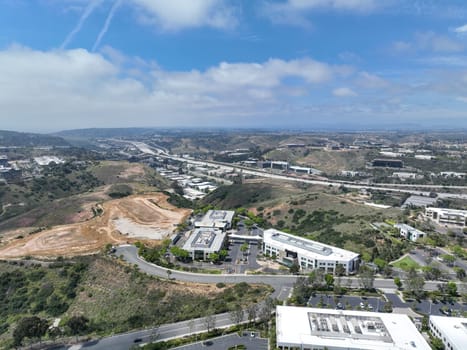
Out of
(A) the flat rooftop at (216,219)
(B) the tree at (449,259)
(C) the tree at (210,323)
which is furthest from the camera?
(A) the flat rooftop at (216,219)

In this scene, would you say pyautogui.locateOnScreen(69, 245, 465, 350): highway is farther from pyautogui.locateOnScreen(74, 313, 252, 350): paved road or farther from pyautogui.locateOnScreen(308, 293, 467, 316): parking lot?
pyautogui.locateOnScreen(308, 293, 467, 316): parking lot

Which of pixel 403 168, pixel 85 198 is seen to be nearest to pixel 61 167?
pixel 85 198

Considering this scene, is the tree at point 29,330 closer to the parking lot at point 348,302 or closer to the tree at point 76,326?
the tree at point 76,326

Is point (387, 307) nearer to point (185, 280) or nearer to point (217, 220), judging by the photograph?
point (185, 280)

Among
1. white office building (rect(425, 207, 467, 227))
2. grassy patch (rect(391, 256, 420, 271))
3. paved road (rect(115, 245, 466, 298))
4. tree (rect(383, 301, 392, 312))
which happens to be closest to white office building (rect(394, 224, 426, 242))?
grassy patch (rect(391, 256, 420, 271))

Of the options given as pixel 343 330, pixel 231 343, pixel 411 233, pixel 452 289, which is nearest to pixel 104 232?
pixel 231 343

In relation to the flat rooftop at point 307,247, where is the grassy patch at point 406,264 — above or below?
below

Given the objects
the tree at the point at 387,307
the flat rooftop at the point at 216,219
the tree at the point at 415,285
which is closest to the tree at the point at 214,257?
the flat rooftop at the point at 216,219
